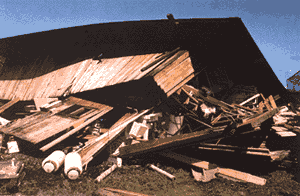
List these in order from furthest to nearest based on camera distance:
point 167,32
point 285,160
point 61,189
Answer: point 167,32 < point 285,160 < point 61,189

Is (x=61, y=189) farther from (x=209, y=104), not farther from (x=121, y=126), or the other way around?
(x=209, y=104)

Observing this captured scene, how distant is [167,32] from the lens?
711cm

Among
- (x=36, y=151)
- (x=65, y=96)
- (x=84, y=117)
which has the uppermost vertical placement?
(x=65, y=96)

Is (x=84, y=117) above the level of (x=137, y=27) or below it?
below

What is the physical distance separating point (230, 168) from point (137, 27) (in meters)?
7.19

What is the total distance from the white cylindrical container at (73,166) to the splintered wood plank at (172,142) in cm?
147

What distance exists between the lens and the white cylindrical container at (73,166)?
190 inches

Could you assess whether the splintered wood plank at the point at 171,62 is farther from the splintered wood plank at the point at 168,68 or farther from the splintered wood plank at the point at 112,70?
the splintered wood plank at the point at 112,70

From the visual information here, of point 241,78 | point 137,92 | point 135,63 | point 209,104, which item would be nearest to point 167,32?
point 135,63

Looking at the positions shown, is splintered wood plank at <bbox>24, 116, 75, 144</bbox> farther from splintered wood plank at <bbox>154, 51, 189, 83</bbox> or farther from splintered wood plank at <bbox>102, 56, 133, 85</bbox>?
splintered wood plank at <bbox>154, 51, 189, 83</bbox>

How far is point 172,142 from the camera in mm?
5246

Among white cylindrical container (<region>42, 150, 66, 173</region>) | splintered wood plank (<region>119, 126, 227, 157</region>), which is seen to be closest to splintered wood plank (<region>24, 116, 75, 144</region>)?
white cylindrical container (<region>42, 150, 66, 173</region>)

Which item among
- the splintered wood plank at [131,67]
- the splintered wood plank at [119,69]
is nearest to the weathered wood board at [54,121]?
the splintered wood plank at [119,69]

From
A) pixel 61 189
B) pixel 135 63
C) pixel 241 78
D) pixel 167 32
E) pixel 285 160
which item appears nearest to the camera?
pixel 61 189
